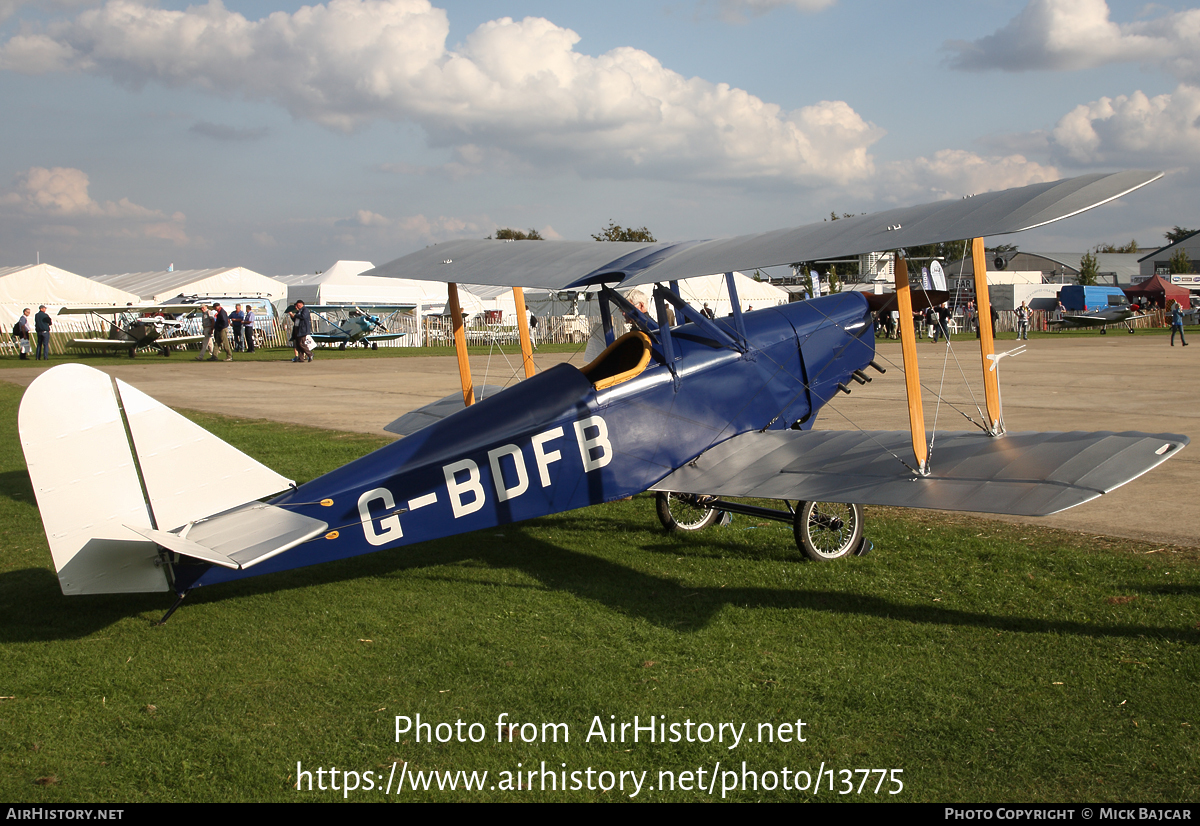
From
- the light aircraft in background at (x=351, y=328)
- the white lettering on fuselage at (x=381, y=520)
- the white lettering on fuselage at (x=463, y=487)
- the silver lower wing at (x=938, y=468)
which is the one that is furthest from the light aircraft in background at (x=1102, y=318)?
the white lettering on fuselage at (x=381, y=520)

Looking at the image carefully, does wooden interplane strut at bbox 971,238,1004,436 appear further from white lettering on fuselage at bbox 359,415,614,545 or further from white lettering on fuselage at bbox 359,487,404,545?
white lettering on fuselage at bbox 359,487,404,545

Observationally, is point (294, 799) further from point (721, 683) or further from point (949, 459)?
point (949, 459)

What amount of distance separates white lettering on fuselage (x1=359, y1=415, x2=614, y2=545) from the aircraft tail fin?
83cm

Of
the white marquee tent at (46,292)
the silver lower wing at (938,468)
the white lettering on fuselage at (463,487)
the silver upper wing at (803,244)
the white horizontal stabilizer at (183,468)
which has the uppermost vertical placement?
the white marquee tent at (46,292)

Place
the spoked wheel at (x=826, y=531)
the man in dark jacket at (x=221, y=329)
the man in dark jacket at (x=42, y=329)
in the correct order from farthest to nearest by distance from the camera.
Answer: the man in dark jacket at (x=221, y=329) → the man in dark jacket at (x=42, y=329) → the spoked wheel at (x=826, y=531)

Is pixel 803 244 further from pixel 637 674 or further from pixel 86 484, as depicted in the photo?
pixel 86 484

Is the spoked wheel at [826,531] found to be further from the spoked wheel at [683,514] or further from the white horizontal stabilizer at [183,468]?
the white horizontal stabilizer at [183,468]

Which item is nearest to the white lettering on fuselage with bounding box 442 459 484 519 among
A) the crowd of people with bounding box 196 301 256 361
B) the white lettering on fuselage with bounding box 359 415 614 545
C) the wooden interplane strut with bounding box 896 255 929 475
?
the white lettering on fuselage with bounding box 359 415 614 545

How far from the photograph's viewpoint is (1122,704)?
12.5ft

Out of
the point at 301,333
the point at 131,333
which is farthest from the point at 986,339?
the point at 131,333

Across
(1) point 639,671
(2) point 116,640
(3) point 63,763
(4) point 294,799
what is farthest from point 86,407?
(1) point 639,671

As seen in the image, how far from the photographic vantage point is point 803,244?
5.50m

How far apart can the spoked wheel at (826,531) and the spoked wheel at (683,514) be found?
1074 mm

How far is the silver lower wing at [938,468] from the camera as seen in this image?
4.54 metres
